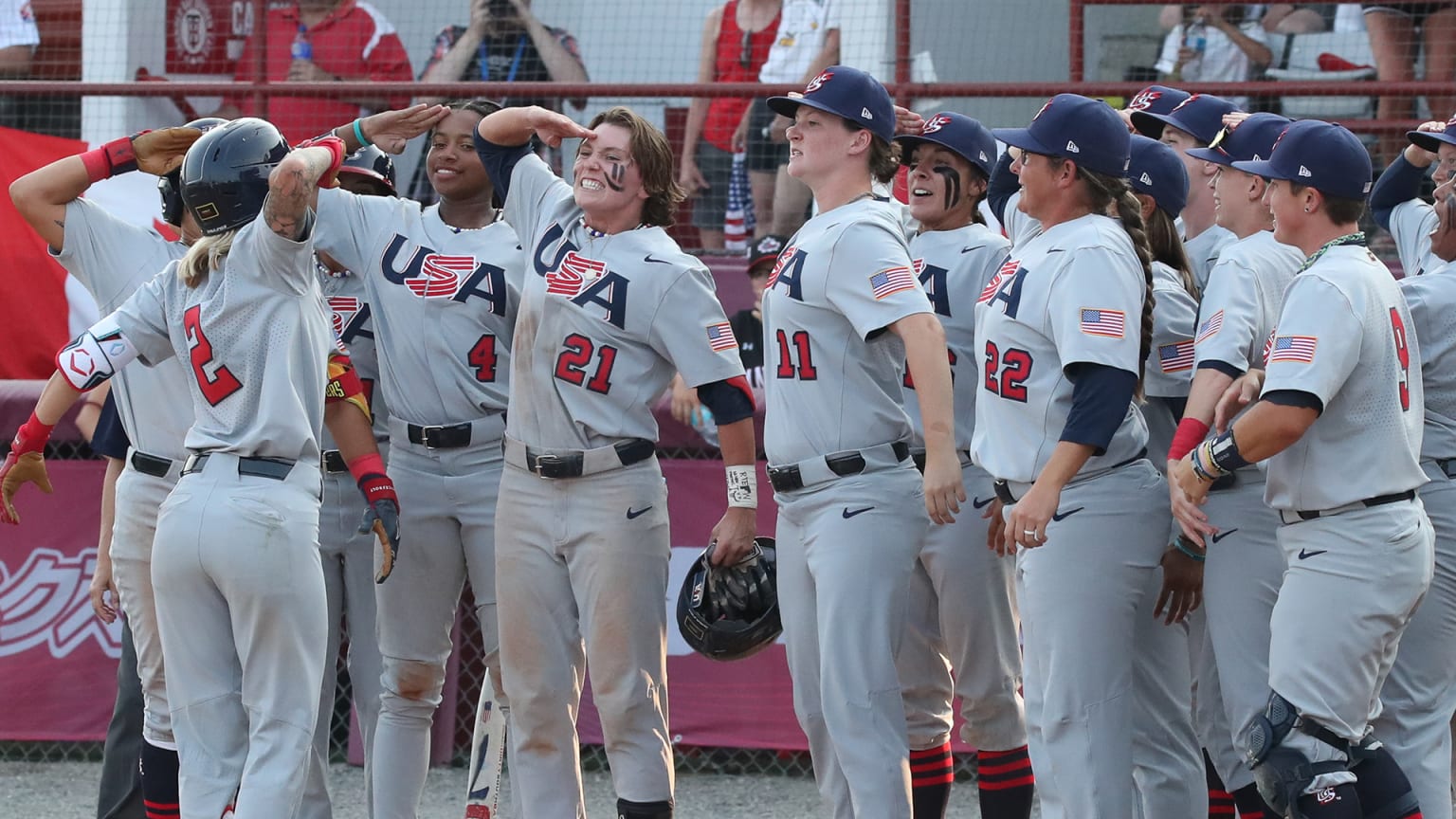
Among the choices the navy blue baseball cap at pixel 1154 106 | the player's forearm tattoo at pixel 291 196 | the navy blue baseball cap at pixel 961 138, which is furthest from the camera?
the navy blue baseball cap at pixel 1154 106

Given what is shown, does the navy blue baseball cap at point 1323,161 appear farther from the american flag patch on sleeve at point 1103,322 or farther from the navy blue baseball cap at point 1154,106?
the navy blue baseball cap at point 1154,106

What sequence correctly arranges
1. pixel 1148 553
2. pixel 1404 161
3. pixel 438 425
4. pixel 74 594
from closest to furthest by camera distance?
1. pixel 1148 553
2. pixel 438 425
3. pixel 1404 161
4. pixel 74 594

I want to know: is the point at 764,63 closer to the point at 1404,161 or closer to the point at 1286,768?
the point at 1404,161

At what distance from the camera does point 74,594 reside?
639 cm

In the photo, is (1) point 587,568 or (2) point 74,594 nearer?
(1) point 587,568

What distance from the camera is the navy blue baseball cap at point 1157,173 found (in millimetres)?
4449

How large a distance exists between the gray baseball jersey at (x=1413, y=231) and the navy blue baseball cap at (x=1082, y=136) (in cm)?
149

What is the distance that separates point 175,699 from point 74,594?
2.68 m

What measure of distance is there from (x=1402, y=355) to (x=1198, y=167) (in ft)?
3.89

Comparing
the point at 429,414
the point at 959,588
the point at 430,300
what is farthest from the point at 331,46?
the point at 959,588

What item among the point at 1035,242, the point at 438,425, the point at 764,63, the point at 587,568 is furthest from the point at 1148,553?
the point at 764,63

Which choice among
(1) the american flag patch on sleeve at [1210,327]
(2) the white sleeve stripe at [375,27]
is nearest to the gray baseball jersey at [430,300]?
(1) the american flag patch on sleeve at [1210,327]

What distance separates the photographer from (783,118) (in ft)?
23.3

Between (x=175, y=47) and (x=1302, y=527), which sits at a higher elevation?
(x=175, y=47)
